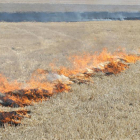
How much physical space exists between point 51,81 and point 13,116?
3553 millimetres

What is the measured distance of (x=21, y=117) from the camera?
8023mm

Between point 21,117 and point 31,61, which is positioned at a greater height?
point 21,117

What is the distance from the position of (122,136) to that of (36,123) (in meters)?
2.64

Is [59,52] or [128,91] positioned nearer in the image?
[128,91]

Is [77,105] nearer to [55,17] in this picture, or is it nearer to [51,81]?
[51,81]

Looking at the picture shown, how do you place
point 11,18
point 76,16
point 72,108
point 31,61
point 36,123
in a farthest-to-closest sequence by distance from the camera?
point 76,16
point 11,18
point 31,61
point 72,108
point 36,123

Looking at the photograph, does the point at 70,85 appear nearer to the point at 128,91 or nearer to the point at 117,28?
the point at 128,91

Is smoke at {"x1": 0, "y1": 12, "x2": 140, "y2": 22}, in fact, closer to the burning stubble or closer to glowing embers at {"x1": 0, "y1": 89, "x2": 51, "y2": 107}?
the burning stubble

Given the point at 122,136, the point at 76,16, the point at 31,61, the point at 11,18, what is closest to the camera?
the point at 122,136

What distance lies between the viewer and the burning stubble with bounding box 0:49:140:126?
9.06m

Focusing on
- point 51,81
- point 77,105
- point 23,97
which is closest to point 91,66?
point 51,81

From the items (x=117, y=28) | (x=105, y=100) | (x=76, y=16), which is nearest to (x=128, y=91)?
(x=105, y=100)

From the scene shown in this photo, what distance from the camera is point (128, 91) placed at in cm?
1014

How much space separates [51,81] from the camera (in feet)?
36.9
